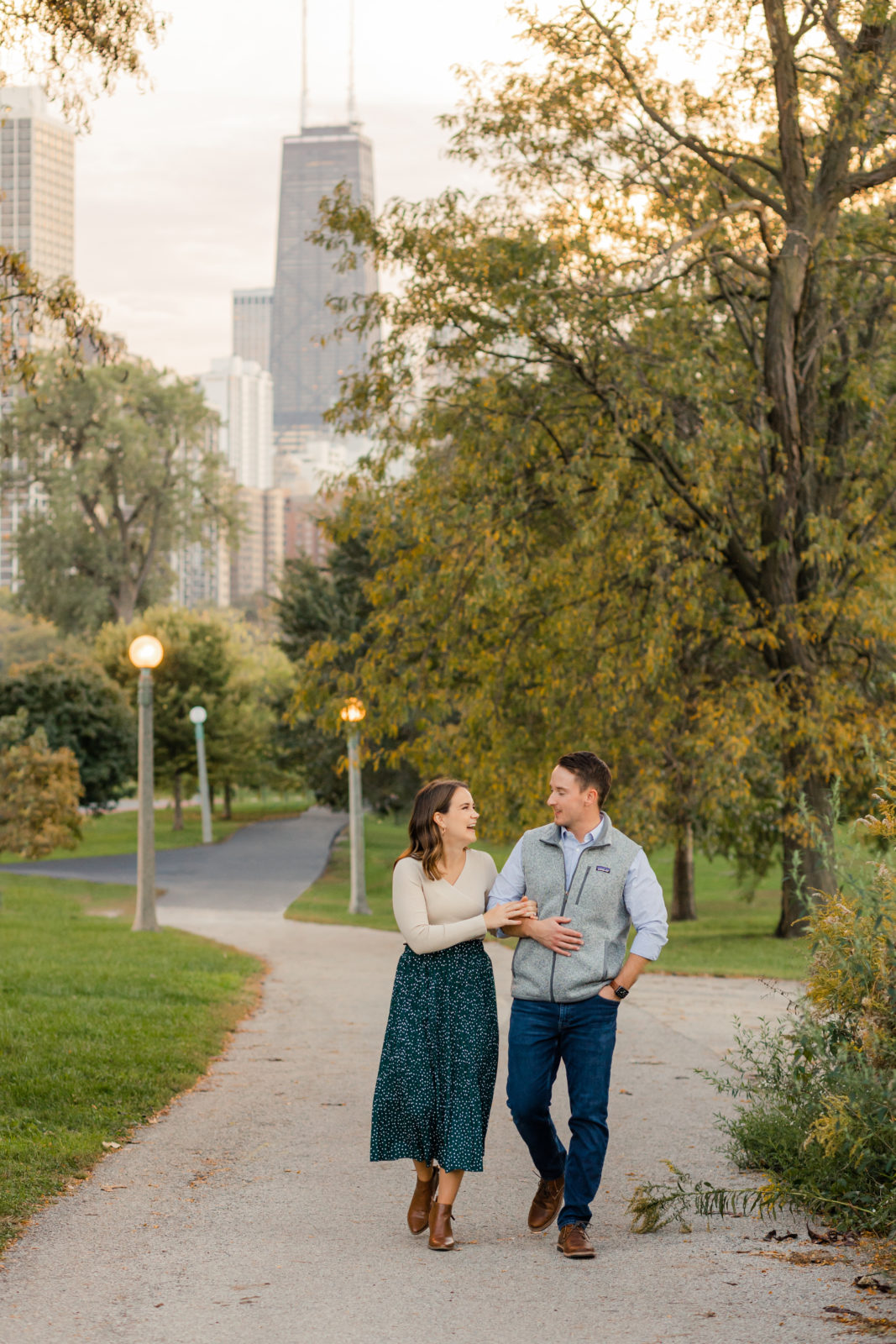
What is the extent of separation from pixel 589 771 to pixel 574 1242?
1653mm

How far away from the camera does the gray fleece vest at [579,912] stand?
515 cm

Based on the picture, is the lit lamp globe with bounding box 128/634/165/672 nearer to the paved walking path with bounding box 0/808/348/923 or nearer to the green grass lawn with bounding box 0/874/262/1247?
the green grass lawn with bounding box 0/874/262/1247

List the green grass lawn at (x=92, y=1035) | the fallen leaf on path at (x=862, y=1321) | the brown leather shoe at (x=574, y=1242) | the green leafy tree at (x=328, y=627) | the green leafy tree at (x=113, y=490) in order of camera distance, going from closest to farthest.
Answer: the fallen leaf on path at (x=862, y=1321) < the brown leather shoe at (x=574, y=1242) < the green grass lawn at (x=92, y=1035) < the green leafy tree at (x=328, y=627) < the green leafy tree at (x=113, y=490)

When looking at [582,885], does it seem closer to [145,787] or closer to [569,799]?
[569,799]

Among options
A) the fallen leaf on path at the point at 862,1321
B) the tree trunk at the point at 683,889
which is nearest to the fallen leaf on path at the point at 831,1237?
the fallen leaf on path at the point at 862,1321

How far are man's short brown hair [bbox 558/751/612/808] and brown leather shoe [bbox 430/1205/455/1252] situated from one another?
5.13ft

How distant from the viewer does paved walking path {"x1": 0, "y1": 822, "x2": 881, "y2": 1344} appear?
4258 mm

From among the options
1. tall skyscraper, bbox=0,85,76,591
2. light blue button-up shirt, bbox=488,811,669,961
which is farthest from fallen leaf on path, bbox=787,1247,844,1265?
tall skyscraper, bbox=0,85,76,591

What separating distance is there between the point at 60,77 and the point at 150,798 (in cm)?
1152

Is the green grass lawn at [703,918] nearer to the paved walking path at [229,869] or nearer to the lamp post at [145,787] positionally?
the paved walking path at [229,869]

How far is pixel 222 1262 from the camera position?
492 cm

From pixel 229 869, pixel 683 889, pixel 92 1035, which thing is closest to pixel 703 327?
pixel 92 1035

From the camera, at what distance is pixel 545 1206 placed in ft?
17.6

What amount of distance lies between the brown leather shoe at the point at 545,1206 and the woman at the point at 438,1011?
37 centimetres
